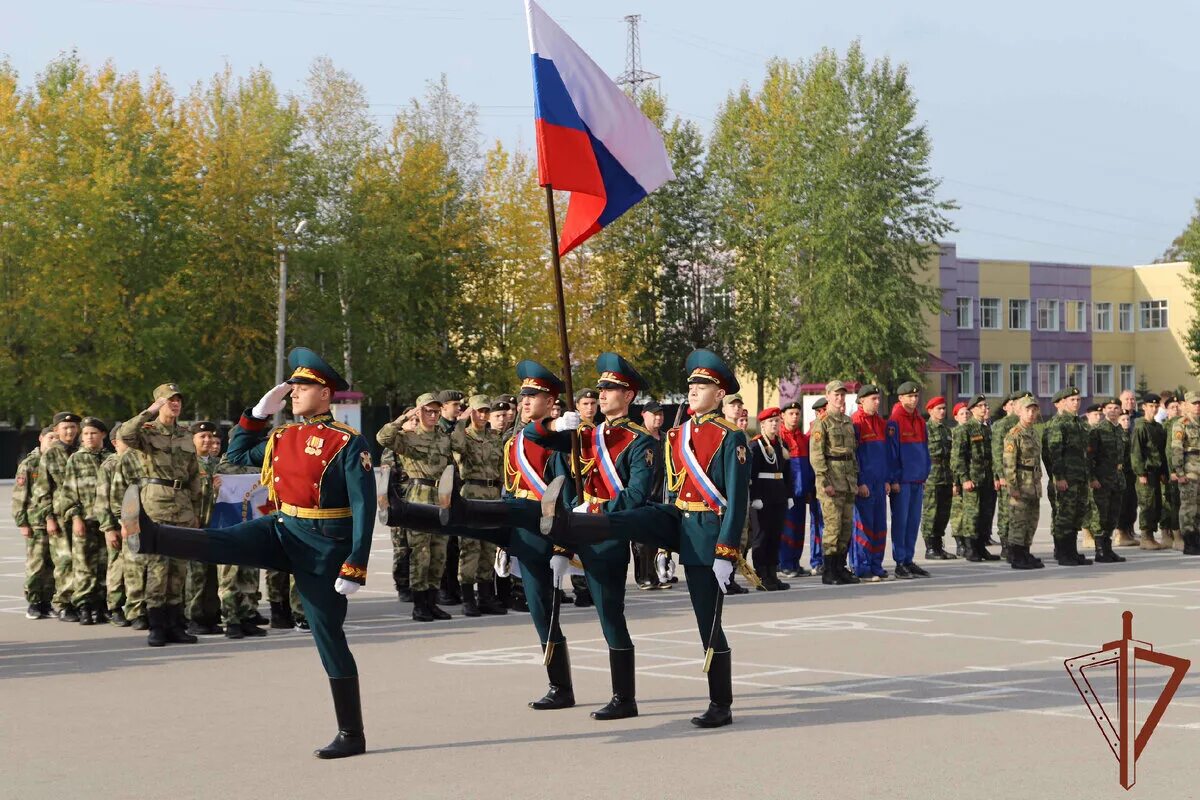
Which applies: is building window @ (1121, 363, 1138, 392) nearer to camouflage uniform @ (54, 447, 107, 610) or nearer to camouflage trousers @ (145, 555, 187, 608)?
camouflage uniform @ (54, 447, 107, 610)

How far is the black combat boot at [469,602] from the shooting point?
1507cm

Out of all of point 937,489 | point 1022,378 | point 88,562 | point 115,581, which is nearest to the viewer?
point 115,581

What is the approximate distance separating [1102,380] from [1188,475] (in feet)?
233

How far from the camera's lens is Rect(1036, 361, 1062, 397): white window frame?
8638 centimetres

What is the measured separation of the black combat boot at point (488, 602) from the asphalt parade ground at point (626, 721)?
0.42 metres

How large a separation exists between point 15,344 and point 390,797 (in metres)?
43.4

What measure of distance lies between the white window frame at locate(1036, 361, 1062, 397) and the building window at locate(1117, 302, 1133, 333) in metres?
5.21

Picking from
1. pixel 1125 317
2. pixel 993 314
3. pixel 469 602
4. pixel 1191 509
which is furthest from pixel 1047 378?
pixel 469 602

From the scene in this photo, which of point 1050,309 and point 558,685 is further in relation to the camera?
point 1050,309

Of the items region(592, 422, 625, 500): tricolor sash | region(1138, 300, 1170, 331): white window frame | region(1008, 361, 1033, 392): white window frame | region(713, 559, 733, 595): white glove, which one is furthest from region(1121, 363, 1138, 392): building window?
region(713, 559, 733, 595): white glove

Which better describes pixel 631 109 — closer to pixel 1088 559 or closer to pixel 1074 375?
pixel 1088 559

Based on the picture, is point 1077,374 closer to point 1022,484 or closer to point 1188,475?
point 1188,475

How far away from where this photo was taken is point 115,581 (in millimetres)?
14273

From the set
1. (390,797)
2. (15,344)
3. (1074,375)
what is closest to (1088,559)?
(390,797)
